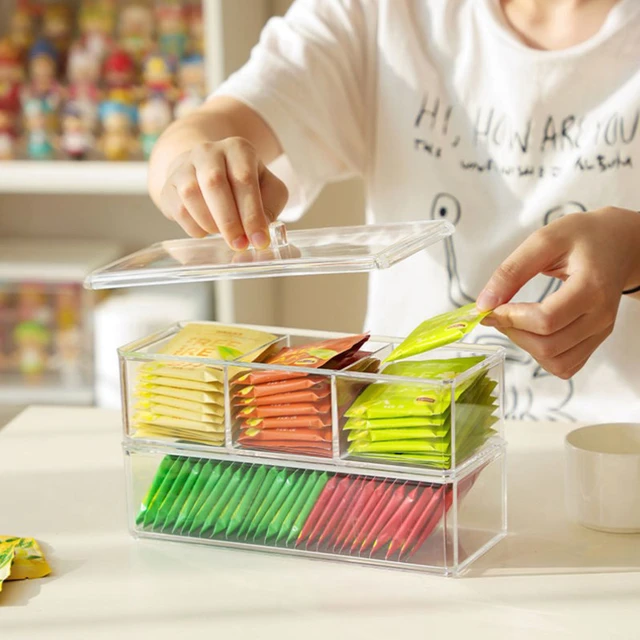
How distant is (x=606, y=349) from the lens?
1.10 meters

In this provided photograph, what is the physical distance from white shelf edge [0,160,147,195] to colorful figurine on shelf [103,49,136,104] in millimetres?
122

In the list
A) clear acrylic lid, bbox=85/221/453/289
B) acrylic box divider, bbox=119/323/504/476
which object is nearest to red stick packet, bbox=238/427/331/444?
acrylic box divider, bbox=119/323/504/476

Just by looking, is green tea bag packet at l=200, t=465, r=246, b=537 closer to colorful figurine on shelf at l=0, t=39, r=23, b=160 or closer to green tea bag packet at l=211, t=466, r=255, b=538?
green tea bag packet at l=211, t=466, r=255, b=538

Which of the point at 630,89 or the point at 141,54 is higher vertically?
the point at 141,54

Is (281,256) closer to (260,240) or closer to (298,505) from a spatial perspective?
(260,240)

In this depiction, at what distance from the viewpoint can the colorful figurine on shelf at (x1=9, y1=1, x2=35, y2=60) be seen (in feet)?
6.22

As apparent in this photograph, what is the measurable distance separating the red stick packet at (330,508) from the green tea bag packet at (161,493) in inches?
4.2

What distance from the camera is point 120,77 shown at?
6.02 ft

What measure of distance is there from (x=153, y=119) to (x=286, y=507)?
128 cm

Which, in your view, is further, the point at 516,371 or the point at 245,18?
the point at 245,18

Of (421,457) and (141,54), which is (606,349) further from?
(141,54)

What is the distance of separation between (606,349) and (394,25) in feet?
1.45

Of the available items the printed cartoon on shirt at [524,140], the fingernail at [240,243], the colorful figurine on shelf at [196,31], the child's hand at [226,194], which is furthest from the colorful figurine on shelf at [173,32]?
the fingernail at [240,243]

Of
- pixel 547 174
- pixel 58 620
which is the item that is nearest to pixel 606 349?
pixel 547 174
